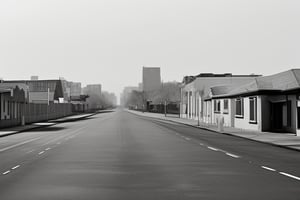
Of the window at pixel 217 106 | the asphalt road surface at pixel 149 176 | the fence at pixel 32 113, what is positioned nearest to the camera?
the asphalt road surface at pixel 149 176

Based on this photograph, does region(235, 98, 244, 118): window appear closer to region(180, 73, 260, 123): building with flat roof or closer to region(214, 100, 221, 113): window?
region(214, 100, 221, 113): window

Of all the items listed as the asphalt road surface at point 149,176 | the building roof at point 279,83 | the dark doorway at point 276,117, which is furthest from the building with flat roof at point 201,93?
the asphalt road surface at point 149,176

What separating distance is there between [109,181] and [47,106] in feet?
205

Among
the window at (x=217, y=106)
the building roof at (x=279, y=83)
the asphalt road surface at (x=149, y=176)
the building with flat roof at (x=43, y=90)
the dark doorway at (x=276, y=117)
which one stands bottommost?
the asphalt road surface at (x=149, y=176)

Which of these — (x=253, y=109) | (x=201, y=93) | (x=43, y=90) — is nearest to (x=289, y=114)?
(x=253, y=109)

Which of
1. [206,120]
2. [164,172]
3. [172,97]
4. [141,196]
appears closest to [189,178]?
[164,172]

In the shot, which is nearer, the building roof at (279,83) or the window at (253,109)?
the building roof at (279,83)

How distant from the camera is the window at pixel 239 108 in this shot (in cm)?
4238

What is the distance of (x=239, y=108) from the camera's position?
4378cm

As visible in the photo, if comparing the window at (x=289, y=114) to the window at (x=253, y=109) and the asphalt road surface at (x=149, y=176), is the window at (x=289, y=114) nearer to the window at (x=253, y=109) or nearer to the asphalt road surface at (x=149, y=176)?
the window at (x=253, y=109)

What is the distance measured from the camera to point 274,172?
12609 millimetres

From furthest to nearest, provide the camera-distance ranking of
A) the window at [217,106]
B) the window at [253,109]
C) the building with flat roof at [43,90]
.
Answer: the building with flat roof at [43,90] → the window at [217,106] → the window at [253,109]

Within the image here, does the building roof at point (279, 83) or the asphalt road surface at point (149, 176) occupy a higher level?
the building roof at point (279, 83)

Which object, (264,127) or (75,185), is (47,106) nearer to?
(264,127)
